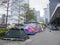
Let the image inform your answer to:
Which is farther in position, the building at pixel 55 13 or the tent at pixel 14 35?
the building at pixel 55 13

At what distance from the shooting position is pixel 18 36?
20.6m

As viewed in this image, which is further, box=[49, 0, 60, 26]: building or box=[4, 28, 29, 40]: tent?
box=[49, 0, 60, 26]: building

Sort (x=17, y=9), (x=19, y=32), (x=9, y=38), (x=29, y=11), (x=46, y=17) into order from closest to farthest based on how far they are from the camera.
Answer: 1. (x=9, y=38)
2. (x=19, y=32)
3. (x=17, y=9)
4. (x=29, y=11)
5. (x=46, y=17)

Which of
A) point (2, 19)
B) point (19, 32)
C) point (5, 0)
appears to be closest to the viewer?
point (19, 32)

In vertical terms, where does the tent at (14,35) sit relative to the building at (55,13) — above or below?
below

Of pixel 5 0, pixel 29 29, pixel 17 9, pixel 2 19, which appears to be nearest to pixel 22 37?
pixel 29 29

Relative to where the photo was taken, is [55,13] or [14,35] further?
[55,13]

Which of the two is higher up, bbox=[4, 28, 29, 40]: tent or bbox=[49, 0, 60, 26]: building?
bbox=[49, 0, 60, 26]: building

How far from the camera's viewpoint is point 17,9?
59281 millimetres

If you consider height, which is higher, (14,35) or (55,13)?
(55,13)

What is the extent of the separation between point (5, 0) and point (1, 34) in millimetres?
16054

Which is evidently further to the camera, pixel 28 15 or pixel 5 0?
pixel 28 15

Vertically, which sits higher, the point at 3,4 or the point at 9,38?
the point at 3,4

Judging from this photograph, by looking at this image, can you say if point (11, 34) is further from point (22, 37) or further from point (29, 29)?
point (29, 29)
